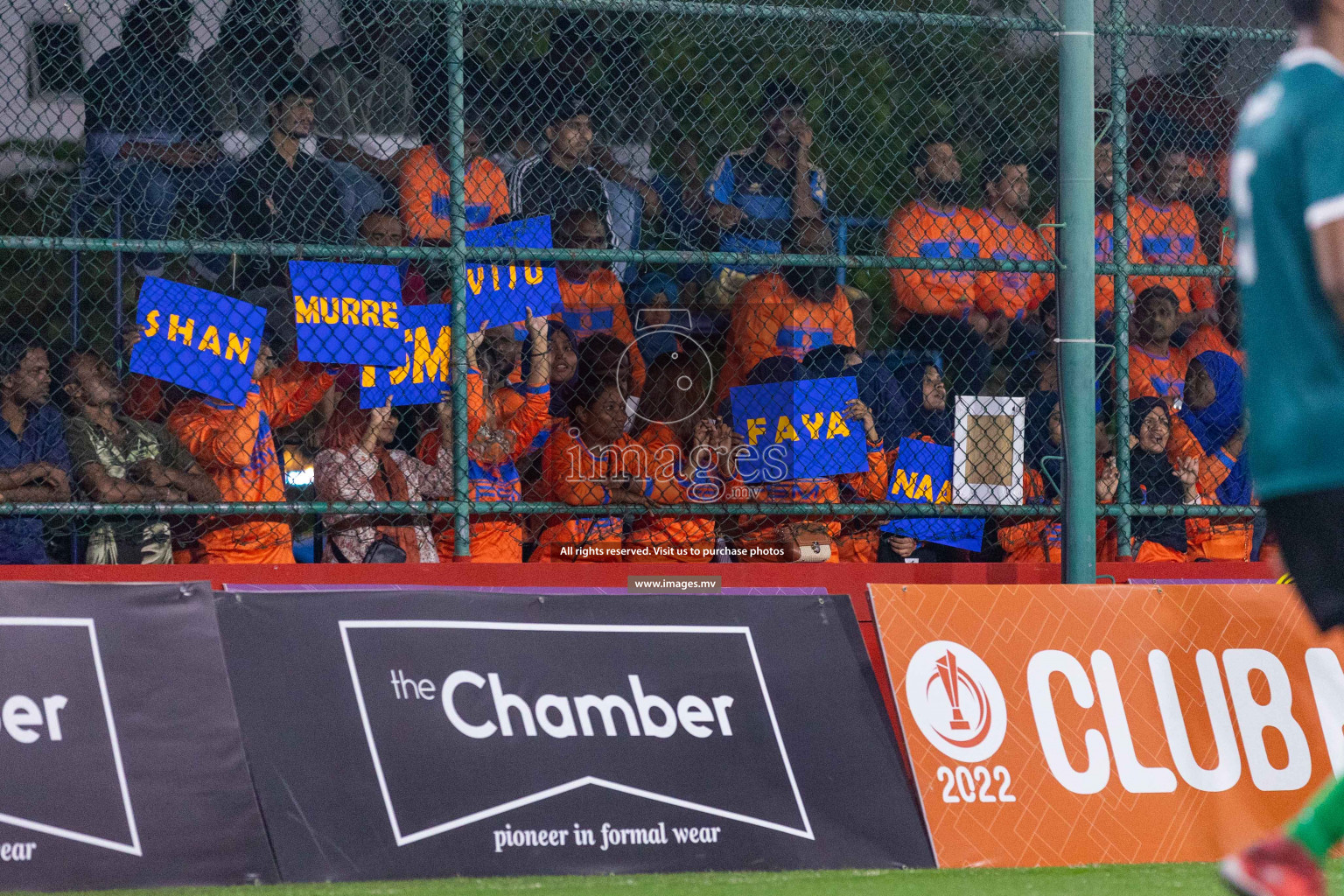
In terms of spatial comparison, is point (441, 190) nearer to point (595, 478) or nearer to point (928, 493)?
point (595, 478)

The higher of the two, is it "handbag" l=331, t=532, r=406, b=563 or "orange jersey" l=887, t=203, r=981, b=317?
"orange jersey" l=887, t=203, r=981, b=317

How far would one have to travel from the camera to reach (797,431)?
20.8ft

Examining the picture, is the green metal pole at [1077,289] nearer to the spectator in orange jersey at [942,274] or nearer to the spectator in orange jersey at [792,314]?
the spectator in orange jersey at [942,274]

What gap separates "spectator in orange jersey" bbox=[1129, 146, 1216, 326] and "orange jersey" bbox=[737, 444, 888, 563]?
1402mm

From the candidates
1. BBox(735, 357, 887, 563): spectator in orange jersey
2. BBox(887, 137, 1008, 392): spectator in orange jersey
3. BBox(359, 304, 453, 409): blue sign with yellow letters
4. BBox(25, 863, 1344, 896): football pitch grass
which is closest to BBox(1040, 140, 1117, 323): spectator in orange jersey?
BBox(887, 137, 1008, 392): spectator in orange jersey

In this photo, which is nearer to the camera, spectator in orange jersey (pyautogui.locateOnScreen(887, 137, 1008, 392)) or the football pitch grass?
the football pitch grass

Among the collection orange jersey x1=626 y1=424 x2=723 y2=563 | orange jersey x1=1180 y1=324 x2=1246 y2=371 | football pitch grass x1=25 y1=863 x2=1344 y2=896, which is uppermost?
orange jersey x1=1180 y1=324 x2=1246 y2=371

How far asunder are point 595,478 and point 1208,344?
281 centimetres

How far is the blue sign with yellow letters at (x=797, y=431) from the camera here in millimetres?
6293

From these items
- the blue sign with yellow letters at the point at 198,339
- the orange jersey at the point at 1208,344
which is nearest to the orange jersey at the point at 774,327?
the orange jersey at the point at 1208,344

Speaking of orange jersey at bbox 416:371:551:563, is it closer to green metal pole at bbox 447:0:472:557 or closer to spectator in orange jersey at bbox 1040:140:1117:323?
Result: green metal pole at bbox 447:0:472:557

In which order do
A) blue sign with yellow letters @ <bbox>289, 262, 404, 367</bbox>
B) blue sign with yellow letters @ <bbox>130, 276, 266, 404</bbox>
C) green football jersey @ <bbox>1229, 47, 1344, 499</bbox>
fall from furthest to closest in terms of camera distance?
blue sign with yellow letters @ <bbox>289, 262, 404, 367</bbox> < blue sign with yellow letters @ <bbox>130, 276, 266, 404</bbox> < green football jersey @ <bbox>1229, 47, 1344, 499</bbox>

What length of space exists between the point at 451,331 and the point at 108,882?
2.23 m

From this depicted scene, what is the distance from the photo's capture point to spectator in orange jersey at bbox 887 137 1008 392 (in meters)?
6.44
